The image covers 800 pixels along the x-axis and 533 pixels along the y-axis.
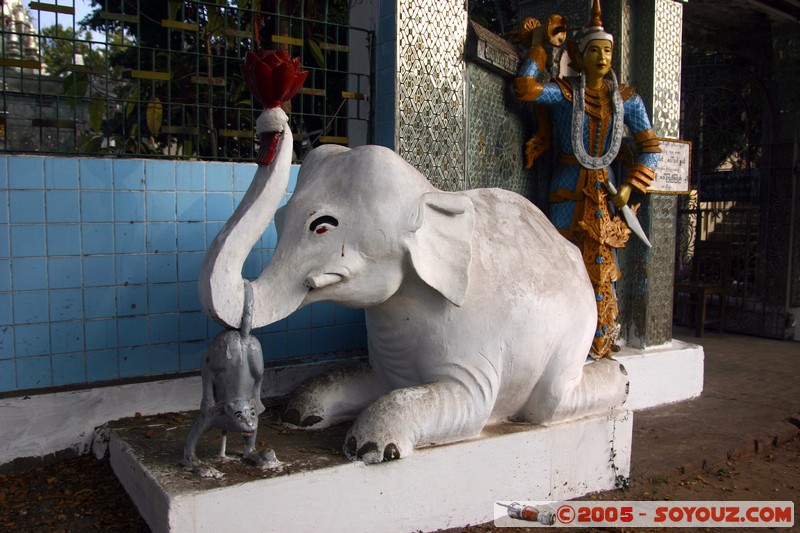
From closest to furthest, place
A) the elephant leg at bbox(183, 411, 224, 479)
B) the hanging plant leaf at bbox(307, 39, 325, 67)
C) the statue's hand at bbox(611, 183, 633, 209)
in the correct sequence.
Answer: the elephant leg at bbox(183, 411, 224, 479), the hanging plant leaf at bbox(307, 39, 325, 67), the statue's hand at bbox(611, 183, 633, 209)

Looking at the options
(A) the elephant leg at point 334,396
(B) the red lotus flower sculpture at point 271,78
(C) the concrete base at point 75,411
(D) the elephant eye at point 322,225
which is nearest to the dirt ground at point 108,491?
(C) the concrete base at point 75,411

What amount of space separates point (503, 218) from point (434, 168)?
38.8 inches

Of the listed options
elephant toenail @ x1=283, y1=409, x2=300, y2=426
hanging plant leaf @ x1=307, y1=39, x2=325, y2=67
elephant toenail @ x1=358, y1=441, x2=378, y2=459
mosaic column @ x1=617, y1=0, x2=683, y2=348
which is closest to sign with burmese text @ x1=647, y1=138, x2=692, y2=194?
mosaic column @ x1=617, y1=0, x2=683, y2=348

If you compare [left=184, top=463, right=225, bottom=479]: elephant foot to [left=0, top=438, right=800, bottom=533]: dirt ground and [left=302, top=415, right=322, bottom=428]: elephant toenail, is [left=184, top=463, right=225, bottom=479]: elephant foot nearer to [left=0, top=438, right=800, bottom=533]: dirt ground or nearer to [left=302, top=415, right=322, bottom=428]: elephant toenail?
[left=0, top=438, right=800, bottom=533]: dirt ground

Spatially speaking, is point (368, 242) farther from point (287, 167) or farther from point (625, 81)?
point (625, 81)

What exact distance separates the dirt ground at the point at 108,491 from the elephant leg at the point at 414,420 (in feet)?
1.41

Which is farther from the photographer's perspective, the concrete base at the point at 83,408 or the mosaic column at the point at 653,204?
Result: the mosaic column at the point at 653,204

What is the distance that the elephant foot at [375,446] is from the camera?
103 inches

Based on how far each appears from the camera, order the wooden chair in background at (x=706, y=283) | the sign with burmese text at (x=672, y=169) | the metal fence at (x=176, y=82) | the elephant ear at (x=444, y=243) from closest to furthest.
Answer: the elephant ear at (x=444, y=243) < the metal fence at (x=176, y=82) < the sign with burmese text at (x=672, y=169) < the wooden chair in background at (x=706, y=283)

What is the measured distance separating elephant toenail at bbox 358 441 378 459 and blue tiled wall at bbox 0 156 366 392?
1.34 meters

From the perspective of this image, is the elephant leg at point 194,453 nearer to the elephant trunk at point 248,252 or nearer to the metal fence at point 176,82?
the elephant trunk at point 248,252

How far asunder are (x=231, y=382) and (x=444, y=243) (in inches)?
38.1

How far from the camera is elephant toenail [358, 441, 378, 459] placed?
8.59 ft

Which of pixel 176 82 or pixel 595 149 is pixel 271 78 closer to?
pixel 595 149
